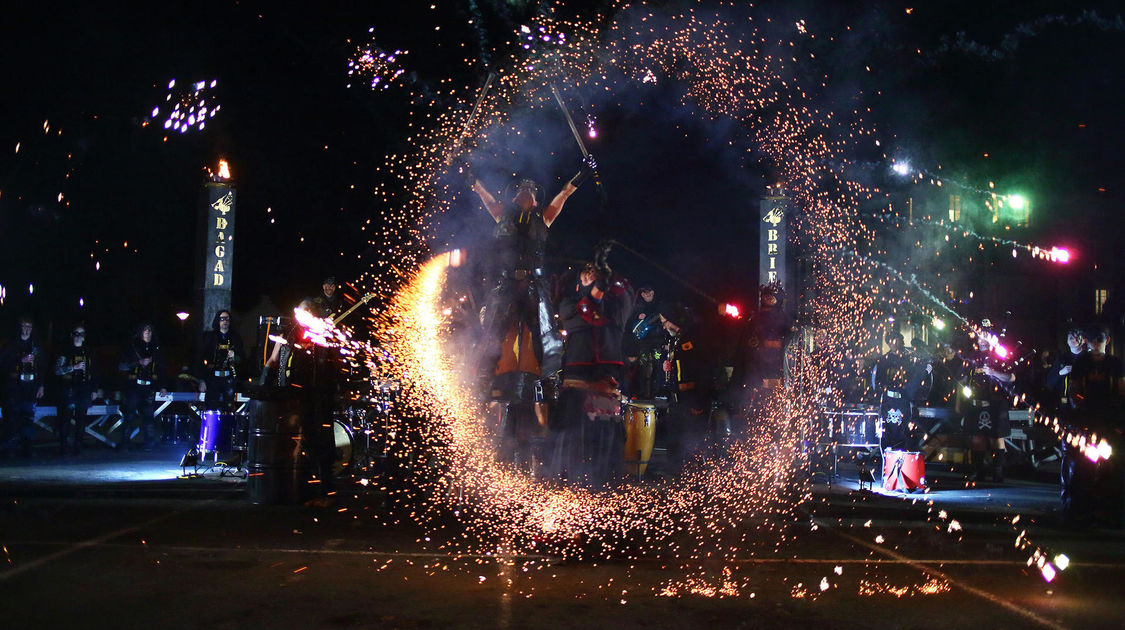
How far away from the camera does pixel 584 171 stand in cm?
1048

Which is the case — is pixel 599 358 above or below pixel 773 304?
below

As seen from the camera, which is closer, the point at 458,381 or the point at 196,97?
the point at 458,381

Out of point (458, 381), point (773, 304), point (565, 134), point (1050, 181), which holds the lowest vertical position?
point (458, 381)

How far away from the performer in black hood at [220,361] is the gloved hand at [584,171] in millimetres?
4728

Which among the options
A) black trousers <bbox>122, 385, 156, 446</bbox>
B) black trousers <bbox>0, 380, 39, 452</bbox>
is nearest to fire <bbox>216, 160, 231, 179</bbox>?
black trousers <bbox>122, 385, 156, 446</bbox>

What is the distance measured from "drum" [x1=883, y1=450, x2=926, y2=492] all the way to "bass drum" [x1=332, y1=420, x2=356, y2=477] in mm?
5663

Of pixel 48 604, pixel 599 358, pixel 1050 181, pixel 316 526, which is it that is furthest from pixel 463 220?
pixel 1050 181

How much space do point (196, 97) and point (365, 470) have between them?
6436mm

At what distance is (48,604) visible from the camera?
4.45 metres

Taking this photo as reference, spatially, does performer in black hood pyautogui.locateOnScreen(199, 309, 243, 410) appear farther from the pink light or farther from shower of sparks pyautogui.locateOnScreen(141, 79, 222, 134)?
the pink light

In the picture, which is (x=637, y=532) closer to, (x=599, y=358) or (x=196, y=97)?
(x=599, y=358)

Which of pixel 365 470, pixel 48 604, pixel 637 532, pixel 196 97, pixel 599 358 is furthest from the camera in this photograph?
pixel 196 97

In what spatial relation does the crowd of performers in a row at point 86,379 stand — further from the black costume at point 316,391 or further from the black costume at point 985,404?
the black costume at point 985,404

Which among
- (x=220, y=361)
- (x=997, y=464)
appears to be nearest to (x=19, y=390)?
(x=220, y=361)
